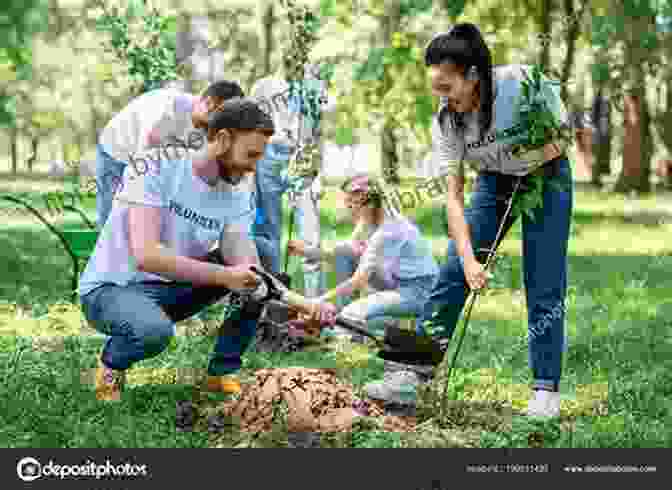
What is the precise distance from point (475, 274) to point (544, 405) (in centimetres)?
62

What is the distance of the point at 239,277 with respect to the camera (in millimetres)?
3912

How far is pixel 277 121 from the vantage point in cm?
600

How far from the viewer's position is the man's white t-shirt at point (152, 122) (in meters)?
5.20

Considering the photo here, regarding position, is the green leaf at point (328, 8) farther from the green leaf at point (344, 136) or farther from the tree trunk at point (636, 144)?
the tree trunk at point (636, 144)

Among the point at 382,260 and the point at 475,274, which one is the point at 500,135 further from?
the point at 382,260

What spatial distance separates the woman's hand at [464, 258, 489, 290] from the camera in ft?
12.9

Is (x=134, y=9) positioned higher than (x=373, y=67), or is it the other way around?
(x=134, y=9)

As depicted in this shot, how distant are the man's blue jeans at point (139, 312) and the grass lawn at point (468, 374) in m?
0.26

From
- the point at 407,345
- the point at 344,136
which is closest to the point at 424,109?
the point at 344,136

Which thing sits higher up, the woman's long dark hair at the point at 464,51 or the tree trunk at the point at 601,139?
the woman's long dark hair at the point at 464,51

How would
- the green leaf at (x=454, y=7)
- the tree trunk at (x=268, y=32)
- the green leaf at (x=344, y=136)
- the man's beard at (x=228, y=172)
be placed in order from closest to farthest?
the man's beard at (x=228, y=172)
the green leaf at (x=454, y=7)
the green leaf at (x=344, y=136)
the tree trunk at (x=268, y=32)

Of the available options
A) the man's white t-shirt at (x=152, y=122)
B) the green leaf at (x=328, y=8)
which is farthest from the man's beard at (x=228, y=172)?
the green leaf at (x=328, y=8)

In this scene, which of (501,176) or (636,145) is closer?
(501,176)
